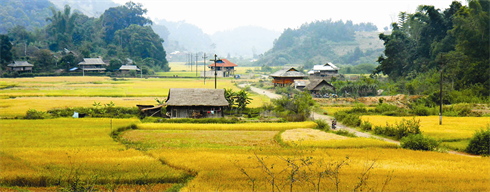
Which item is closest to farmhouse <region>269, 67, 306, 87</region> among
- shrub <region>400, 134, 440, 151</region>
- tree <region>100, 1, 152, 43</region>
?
shrub <region>400, 134, 440, 151</region>

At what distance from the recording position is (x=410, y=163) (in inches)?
617

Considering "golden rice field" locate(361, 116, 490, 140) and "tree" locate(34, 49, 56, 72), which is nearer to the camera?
"golden rice field" locate(361, 116, 490, 140)

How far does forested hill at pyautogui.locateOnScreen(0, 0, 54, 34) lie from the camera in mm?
126312

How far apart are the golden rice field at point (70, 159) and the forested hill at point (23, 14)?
11880 centimetres

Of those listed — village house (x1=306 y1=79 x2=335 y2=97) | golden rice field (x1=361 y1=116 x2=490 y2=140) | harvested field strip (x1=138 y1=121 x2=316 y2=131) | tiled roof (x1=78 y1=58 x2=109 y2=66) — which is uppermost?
tiled roof (x1=78 y1=58 x2=109 y2=66)

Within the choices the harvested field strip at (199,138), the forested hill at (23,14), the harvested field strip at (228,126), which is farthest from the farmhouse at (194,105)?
the forested hill at (23,14)

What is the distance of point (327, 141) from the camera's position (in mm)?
20531

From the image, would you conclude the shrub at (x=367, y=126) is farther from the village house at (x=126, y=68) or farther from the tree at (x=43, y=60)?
the tree at (x=43, y=60)

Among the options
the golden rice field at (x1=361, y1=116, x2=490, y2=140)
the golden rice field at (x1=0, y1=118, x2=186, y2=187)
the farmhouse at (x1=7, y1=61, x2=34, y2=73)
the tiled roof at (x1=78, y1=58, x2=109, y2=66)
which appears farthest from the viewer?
the tiled roof at (x1=78, y1=58, x2=109, y2=66)

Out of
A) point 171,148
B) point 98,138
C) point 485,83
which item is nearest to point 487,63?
point 485,83

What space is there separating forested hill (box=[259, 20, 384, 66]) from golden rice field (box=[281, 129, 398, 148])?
10131cm

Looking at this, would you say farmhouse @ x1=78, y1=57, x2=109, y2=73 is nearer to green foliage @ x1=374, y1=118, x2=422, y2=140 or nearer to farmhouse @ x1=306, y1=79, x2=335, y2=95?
farmhouse @ x1=306, y1=79, x2=335, y2=95

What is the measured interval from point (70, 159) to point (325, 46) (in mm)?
131040

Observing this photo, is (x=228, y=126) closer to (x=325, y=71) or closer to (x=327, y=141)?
(x=327, y=141)
